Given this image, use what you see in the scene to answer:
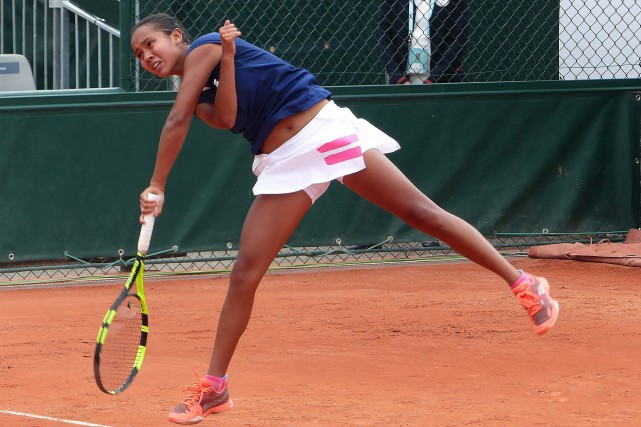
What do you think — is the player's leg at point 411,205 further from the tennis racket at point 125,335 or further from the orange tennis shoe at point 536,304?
the tennis racket at point 125,335

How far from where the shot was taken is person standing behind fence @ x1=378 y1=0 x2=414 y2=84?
8.41 meters

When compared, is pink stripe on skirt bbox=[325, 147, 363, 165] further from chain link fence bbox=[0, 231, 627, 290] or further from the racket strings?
chain link fence bbox=[0, 231, 627, 290]

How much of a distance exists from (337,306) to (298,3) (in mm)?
2786

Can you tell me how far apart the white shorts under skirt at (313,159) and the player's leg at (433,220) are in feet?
0.29

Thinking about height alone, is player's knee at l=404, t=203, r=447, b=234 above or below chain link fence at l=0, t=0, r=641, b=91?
above

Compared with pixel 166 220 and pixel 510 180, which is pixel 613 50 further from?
pixel 166 220

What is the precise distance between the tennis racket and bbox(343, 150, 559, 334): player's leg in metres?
0.84

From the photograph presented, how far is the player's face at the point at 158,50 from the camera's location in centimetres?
409

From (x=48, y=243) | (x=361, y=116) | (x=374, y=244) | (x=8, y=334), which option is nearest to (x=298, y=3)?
(x=361, y=116)

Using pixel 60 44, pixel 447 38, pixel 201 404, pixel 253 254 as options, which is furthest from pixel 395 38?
pixel 201 404

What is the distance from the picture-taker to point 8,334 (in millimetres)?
6121

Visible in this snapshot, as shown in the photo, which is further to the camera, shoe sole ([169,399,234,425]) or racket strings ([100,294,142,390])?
shoe sole ([169,399,234,425])

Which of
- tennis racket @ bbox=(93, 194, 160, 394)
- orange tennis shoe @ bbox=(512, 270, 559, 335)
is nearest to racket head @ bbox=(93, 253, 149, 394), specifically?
tennis racket @ bbox=(93, 194, 160, 394)


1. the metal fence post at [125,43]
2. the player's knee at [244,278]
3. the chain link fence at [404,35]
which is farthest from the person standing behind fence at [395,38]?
the player's knee at [244,278]
